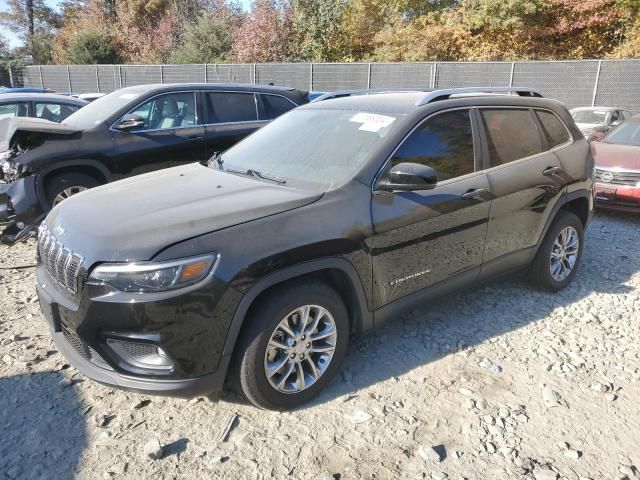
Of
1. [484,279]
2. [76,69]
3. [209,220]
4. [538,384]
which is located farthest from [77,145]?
[76,69]

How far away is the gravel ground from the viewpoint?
2488 mm

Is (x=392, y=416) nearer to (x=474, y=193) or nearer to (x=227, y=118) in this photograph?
(x=474, y=193)

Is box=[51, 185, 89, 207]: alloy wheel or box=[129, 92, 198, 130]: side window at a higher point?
box=[129, 92, 198, 130]: side window

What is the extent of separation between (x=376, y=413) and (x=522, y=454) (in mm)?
783

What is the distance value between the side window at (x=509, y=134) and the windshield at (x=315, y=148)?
0.92 m

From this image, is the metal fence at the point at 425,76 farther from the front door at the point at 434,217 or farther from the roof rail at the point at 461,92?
the front door at the point at 434,217

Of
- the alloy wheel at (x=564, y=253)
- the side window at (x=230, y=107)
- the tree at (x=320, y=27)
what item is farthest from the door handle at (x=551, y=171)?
the tree at (x=320, y=27)

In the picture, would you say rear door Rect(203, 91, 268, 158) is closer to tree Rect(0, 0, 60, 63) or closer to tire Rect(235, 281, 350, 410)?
tire Rect(235, 281, 350, 410)

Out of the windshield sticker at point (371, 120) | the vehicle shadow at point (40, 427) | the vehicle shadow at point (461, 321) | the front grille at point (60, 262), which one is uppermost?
the windshield sticker at point (371, 120)

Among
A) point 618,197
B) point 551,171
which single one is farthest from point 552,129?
point 618,197

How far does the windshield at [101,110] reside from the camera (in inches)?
234

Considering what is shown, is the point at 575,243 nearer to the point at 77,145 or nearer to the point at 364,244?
the point at 364,244

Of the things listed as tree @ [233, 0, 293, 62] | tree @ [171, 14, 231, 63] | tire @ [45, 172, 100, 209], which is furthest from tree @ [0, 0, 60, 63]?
tire @ [45, 172, 100, 209]

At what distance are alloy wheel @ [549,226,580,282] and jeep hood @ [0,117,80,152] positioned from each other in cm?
509
